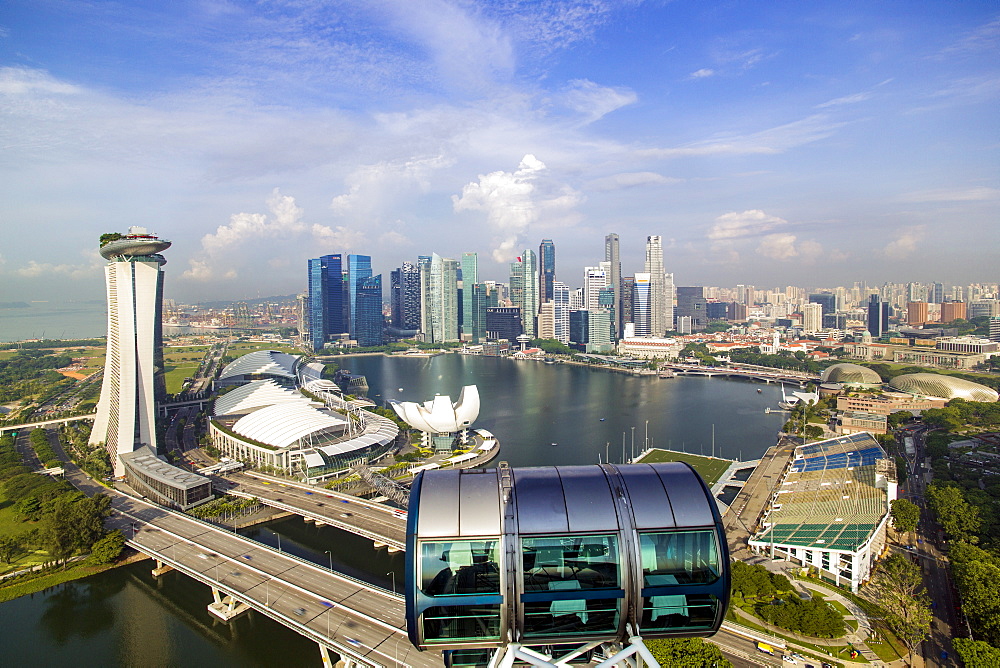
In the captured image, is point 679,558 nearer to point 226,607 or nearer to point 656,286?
point 226,607

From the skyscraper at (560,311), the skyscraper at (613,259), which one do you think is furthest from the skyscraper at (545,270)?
the skyscraper at (613,259)

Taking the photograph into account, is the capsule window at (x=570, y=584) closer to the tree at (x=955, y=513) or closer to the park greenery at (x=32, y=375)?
the tree at (x=955, y=513)

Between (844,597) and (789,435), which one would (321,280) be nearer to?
(789,435)

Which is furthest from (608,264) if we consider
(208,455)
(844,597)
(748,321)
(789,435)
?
(844,597)

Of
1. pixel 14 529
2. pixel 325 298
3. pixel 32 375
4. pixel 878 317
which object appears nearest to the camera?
pixel 14 529

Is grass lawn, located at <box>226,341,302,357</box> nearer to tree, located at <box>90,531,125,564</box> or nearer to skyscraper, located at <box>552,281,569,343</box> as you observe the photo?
skyscraper, located at <box>552,281,569,343</box>

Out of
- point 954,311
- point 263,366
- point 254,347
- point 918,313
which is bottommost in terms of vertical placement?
point 254,347

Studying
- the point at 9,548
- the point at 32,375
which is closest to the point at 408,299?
the point at 32,375
